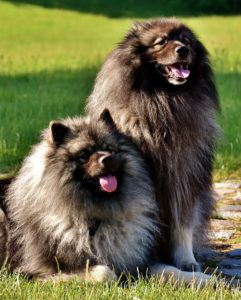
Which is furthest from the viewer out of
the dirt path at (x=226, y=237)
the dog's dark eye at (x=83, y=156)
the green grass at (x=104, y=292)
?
the dirt path at (x=226, y=237)

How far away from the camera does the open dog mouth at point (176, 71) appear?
19.9 ft

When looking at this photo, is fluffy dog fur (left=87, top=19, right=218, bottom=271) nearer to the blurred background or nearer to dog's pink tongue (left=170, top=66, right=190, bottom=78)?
dog's pink tongue (left=170, top=66, right=190, bottom=78)

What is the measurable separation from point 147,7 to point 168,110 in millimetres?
41137

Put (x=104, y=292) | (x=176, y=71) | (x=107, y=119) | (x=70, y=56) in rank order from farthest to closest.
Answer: (x=70, y=56) < (x=176, y=71) < (x=107, y=119) < (x=104, y=292)

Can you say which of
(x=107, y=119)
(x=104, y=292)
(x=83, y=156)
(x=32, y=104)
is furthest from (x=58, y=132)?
(x=32, y=104)

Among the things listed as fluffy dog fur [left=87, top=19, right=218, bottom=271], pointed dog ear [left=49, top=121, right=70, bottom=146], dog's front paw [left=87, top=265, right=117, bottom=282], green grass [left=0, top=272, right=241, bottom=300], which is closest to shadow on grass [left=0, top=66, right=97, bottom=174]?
fluffy dog fur [left=87, top=19, right=218, bottom=271]

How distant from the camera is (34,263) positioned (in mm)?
5801

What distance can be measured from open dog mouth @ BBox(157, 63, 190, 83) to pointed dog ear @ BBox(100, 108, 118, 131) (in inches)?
21.5

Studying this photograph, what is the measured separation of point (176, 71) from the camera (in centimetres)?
606

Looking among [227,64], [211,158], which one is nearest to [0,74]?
[227,64]

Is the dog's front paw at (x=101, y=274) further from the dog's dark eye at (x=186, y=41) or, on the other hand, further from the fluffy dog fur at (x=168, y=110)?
the dog's dark eye at (x=186, y=41)

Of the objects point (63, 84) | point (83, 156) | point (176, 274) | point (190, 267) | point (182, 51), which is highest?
point (182, 51)

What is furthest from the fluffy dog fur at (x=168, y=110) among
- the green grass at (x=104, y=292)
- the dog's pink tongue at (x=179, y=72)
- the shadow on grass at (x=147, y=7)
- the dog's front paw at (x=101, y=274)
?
the shadow on grass at (x=147, y=7)

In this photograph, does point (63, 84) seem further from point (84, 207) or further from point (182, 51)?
point (84, 207)
